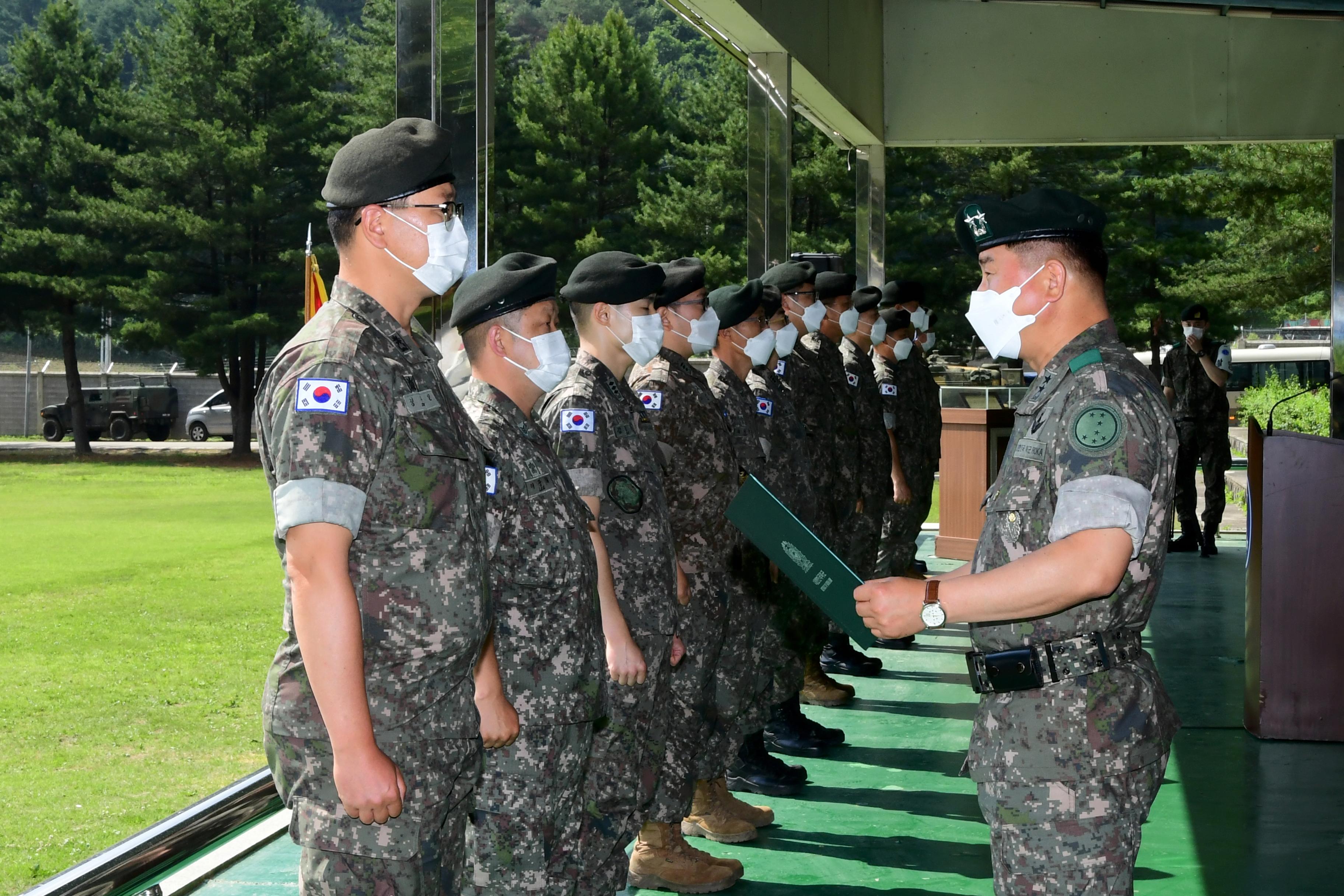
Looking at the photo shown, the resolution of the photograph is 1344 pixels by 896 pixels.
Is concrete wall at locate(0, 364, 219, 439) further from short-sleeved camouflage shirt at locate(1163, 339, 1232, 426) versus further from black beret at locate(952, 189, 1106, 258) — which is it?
short-sleeved camouflage shirt at locate(1163, 339, 1232, 426)

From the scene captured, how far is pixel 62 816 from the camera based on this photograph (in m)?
4.98

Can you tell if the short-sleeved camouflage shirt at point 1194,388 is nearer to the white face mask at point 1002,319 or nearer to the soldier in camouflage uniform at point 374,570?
the white face mask at point 1002,319

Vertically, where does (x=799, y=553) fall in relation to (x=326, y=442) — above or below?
below

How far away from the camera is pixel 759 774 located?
4.24 metres

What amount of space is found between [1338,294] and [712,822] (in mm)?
8423

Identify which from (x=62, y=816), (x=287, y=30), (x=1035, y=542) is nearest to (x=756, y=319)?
(x=1035, y=542)

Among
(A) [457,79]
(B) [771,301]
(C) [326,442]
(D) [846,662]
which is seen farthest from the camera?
(D) [846,662]

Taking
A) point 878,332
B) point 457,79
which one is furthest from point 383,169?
point 878,332

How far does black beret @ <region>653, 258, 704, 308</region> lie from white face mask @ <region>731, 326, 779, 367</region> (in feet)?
1.66

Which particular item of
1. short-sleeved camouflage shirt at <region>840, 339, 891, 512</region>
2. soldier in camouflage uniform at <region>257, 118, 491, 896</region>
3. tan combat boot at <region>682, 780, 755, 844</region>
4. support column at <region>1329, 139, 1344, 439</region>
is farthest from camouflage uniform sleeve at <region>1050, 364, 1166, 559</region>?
support column at <region>1329, 139, 1344, 439</region>

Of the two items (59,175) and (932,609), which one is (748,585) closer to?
(932,609)

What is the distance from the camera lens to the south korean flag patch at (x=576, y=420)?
9.40 ft

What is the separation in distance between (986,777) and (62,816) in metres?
4.25

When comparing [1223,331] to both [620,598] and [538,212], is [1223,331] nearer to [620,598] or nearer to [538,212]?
[538,212]
